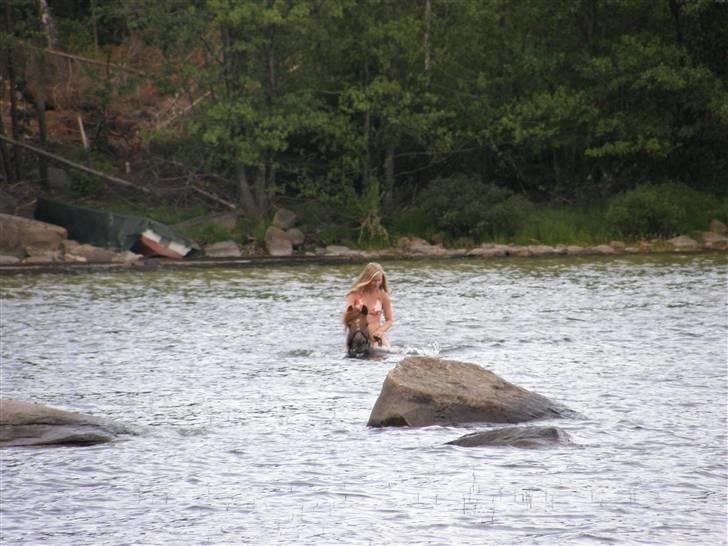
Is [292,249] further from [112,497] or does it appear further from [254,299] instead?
[112,497]

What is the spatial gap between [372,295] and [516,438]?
23.2 feet

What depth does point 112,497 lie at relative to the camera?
11.6 m

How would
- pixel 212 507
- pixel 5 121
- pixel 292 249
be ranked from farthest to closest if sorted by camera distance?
1. pixel 5 121
2. pixel 292 249
3. pixel 212 507

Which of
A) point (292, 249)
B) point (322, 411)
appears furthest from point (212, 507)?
point (292, 249)

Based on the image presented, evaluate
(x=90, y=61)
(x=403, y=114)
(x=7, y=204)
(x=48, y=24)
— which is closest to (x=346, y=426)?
(x=403, y=114)

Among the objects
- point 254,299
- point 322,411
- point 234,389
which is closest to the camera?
point 322,411

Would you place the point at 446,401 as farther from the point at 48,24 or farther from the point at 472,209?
the point at 48,24

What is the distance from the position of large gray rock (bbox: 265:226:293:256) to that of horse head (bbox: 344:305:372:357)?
23.2m

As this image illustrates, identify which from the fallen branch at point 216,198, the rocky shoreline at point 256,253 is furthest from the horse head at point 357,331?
the fallen branch at point 216,198

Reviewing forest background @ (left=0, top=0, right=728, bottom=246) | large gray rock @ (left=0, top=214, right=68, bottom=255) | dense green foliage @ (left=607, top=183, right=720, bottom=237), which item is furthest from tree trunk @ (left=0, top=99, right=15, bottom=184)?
dense green foliage @ (left=607, top=183, right=720, bottom=237)

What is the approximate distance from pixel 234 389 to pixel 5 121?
3694 cm

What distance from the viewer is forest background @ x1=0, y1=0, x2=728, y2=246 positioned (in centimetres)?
4391

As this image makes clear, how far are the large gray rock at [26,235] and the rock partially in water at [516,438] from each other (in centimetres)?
3107

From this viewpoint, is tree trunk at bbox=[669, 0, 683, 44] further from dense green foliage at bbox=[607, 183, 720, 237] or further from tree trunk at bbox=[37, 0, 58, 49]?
tree trunk at bbox=[37, 0, 58, 49]
